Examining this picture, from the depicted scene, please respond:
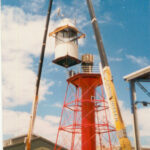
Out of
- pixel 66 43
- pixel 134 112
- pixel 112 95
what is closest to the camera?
pixel 134 112

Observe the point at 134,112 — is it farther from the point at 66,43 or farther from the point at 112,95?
the point at 66,43

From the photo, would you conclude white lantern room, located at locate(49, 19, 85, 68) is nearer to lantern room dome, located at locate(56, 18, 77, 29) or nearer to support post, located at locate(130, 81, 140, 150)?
lantern room dome, located at locate(56, 18, 77, 29)

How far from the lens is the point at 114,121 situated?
13.2 m

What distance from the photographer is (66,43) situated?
82.4ft

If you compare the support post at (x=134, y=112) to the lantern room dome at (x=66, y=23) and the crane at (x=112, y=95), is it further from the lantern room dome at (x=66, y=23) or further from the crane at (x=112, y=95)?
the lantern room dome at (x=66, y=23)

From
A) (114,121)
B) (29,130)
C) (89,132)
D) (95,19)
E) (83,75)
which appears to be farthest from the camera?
(83,75)

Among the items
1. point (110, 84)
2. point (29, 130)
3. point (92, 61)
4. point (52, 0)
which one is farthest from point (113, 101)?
point (52, 0)

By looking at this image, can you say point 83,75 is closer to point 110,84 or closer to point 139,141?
point 110,84

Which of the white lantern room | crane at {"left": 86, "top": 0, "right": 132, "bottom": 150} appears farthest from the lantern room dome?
crane at {"left": 86, "top": 0, "right": 132, "bottom": 150}

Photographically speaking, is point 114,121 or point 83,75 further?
point 83,75

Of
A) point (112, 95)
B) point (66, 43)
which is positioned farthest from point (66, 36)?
point (112, 95)

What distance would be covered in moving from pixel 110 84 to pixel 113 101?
130 cm

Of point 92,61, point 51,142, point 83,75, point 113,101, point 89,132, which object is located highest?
point 92,61

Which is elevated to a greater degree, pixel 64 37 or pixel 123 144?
pixel 64 37
